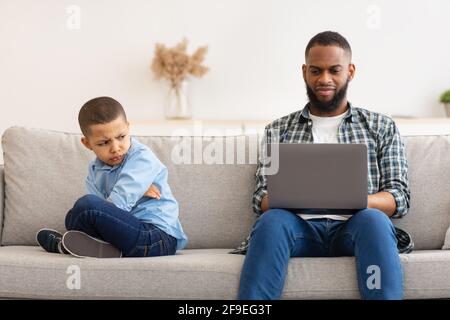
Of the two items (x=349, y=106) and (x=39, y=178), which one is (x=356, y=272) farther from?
(x=39, y=178)

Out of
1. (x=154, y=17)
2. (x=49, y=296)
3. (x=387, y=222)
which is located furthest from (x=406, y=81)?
(x=49, y=296)

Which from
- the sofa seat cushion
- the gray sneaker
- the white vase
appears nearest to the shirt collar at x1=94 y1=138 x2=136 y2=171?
the gray sneaker

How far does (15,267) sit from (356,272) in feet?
3.17

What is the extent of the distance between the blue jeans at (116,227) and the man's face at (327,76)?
0.72 meters

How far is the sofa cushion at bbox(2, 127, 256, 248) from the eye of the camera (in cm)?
262

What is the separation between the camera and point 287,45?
4.54m

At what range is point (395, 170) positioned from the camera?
8.10 ft

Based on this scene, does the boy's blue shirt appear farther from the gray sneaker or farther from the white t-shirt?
the white t-shirt

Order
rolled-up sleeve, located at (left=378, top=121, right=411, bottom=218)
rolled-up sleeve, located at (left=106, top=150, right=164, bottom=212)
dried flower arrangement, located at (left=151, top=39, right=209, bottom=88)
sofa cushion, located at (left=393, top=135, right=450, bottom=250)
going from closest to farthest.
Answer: rolled-up sleeve, located at (left=106, top=150, right=164, bottom=212)
rolled-up sleeve, located at (left=378, top=121, right=411, bottom=218)
sofa cushion, located at (left=393, top=135, right=450, bottom=250)
dried flower arrangement, located at (left=151, top=39, right=209, bottom=88)

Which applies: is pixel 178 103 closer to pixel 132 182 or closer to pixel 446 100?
pixel 446 100

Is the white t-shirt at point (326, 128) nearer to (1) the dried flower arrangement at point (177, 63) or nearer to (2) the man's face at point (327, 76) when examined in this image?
(2) the man's face at point (327, 76)

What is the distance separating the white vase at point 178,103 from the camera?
4.51 meters

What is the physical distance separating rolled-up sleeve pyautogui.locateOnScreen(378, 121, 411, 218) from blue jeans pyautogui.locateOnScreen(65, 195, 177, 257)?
2.42 feet

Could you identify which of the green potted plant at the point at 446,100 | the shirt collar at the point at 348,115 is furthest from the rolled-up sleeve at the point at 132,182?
the green potted plant at the point at 446,100
